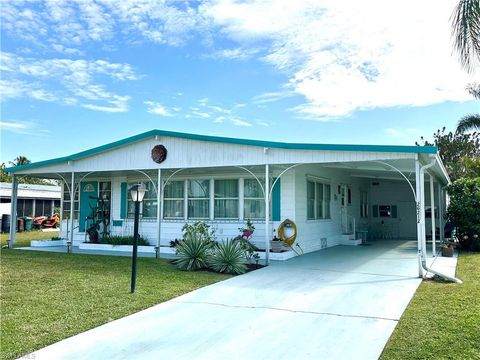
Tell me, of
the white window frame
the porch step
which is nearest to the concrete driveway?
the white window frame

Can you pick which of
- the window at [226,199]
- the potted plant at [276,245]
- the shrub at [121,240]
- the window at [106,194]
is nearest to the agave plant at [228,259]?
the potted plant at [276,245]

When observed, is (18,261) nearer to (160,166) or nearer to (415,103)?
(160,166)

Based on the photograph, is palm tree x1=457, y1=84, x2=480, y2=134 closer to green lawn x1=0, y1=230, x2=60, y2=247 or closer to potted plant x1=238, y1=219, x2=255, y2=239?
potted plant x1=238, y1=219, x2=255, y2=239

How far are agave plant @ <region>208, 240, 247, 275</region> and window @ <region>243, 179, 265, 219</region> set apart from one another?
302cm

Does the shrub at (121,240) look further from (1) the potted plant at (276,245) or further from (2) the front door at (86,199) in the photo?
(1) the potted plant at (276,245)

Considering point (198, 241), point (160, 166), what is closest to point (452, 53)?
point (198, 241)

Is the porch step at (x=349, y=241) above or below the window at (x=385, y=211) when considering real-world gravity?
below

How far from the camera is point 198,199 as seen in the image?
13250mm

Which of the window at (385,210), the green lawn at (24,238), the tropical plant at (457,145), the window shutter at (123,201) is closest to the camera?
the window shutter at (123,201)

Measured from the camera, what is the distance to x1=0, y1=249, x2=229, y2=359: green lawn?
497 cm

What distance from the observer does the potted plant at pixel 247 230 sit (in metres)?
11.7

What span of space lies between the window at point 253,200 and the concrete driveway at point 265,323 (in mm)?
3848

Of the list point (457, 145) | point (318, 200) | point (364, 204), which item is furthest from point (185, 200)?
point (457, 145)

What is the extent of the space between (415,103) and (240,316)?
53.8 feet
